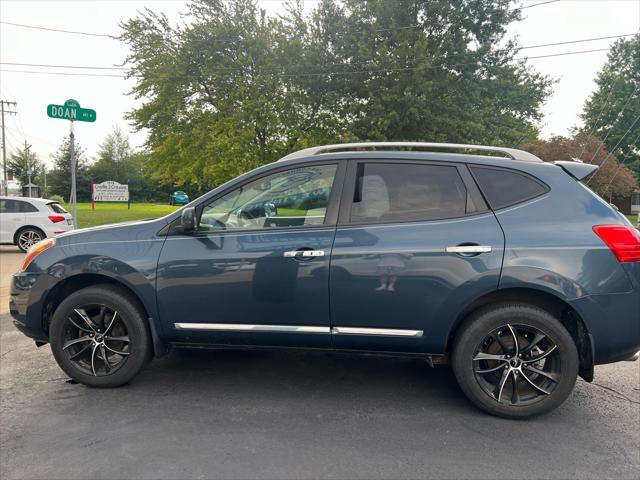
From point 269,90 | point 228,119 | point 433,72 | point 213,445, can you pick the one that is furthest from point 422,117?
point 213,445

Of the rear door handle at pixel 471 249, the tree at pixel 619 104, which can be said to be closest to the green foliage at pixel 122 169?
the tree at pixel 619 104

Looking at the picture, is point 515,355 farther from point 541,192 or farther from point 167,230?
point 167,230

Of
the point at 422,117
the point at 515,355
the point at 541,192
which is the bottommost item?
the point at 515,355

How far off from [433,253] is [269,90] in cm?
2135

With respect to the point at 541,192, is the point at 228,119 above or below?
above

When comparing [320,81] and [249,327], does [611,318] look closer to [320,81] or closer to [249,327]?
[249,327]

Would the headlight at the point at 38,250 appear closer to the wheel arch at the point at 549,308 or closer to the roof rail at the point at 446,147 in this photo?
the roof rail at the point at 446,147

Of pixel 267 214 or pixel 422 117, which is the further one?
pixel 422 117

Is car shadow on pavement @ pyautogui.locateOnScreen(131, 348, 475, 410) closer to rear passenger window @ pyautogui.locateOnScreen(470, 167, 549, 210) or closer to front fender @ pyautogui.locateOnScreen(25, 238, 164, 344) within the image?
front fender @ pyautogui.locateOnScreen(25, 238, 164, 344)

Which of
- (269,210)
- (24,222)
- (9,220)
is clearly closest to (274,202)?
(269,210)

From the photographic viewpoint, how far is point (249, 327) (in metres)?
3.29

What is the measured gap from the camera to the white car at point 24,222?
38.8 feet

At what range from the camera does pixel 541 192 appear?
3172mm

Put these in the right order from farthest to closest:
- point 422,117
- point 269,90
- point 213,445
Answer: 1. point 269,90
2. point 422,117
3. point 213,445
